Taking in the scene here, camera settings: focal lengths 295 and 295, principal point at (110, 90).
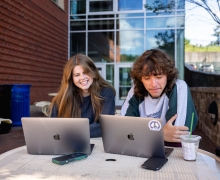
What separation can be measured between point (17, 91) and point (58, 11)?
21.3ft

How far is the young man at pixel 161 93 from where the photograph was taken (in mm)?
2018

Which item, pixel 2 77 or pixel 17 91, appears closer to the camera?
pixel 17 91

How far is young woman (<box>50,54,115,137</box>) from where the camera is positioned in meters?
2.53

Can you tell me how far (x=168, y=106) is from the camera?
2.11 meters

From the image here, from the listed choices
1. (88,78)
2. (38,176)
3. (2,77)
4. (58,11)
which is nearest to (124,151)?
(38,176)

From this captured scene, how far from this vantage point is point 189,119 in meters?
2.01

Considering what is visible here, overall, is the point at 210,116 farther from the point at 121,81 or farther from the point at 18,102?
the point at 121,81

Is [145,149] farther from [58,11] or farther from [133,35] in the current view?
[133,35]

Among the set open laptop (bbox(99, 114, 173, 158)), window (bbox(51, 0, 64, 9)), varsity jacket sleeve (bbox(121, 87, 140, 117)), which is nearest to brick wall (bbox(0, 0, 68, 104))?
window (bbox(51, 0, 64, 9))

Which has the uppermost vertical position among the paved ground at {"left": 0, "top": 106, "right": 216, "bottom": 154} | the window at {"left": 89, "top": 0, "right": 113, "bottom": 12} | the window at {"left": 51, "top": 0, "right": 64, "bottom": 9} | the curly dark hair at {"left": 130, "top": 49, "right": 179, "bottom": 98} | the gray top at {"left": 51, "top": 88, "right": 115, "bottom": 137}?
the window at {"left": 89, "top": 0, "right": 113, "bottom": 12}

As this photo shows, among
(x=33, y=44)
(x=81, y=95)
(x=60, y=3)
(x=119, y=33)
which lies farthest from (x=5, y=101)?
(x=119, y=33)

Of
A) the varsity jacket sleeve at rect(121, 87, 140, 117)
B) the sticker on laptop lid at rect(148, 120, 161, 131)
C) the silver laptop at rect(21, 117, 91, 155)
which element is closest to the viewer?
the sticker on laptop lid at rect(148, 120, 161, 131)

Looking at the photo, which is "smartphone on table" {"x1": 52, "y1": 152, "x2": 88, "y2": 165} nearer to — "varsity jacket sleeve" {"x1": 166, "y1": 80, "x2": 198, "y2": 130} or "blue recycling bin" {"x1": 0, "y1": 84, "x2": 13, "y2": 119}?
"varsity jacket sleeve" {"x1": 166, "y1": 80, "x2": 198, "y2": 130}

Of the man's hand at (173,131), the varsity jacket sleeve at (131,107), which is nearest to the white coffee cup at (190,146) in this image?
the man's hand at (173,131)
